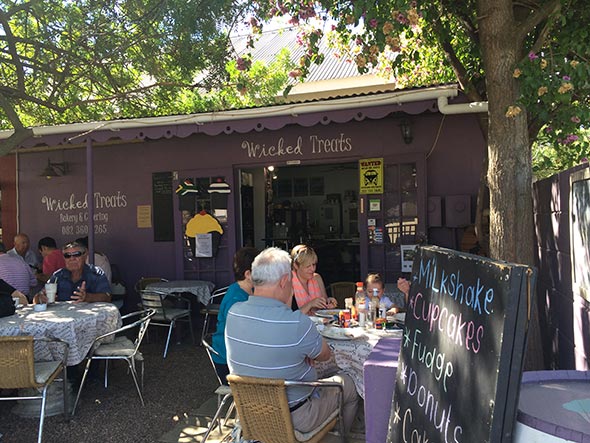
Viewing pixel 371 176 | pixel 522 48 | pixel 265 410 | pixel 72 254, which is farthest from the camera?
pixel 371 176

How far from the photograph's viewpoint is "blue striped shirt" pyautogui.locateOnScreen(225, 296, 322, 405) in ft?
8.23

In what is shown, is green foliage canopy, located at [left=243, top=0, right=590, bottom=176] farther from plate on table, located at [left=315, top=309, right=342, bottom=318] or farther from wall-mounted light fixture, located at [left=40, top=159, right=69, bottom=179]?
wall-mounted light fixture, located at [left=40, top=159, right=69, bottom=179]

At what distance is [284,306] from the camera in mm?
2604

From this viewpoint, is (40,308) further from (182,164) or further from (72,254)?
(182,164)

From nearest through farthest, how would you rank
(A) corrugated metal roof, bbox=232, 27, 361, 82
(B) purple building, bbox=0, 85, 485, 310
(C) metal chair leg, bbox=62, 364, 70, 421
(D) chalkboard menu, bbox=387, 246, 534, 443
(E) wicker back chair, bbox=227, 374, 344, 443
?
(D) chalkboard menu, bbox=387, 246, 534, 443, (E) wicker back chair, bbox=227, 374, 344, 443, (C) metal chair leg, bbox=62, 364, 70, 421, (B) purple building, bbox=0, 85, 485, 310, (A) corrugated metal roof, bbox=232, 27, 361, 82

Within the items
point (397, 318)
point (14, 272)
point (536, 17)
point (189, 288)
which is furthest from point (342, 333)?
point (14, 272)

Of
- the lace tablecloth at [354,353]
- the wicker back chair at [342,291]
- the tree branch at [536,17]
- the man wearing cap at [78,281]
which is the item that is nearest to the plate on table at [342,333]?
the lace tablecloth at [354,353]

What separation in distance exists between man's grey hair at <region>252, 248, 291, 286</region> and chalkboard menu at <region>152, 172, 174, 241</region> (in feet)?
15.4

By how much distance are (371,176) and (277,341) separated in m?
3.90

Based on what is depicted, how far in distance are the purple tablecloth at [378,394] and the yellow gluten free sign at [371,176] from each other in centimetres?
394

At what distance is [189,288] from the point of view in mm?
6094

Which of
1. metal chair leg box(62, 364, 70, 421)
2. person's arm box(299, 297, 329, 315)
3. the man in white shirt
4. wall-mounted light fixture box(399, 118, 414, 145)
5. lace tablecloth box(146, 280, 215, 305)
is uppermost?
wall-mounted light fixture box(399, 118, 414, 145)

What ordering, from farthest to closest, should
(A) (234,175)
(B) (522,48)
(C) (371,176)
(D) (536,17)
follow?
(A) (234,175) → (C) (371,176) → (B) (522,48) → (D) (536,17)

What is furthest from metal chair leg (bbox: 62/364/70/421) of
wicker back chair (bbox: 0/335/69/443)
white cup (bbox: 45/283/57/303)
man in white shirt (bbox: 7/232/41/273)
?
man in white shirt (bbox: 7/232/41/273)
